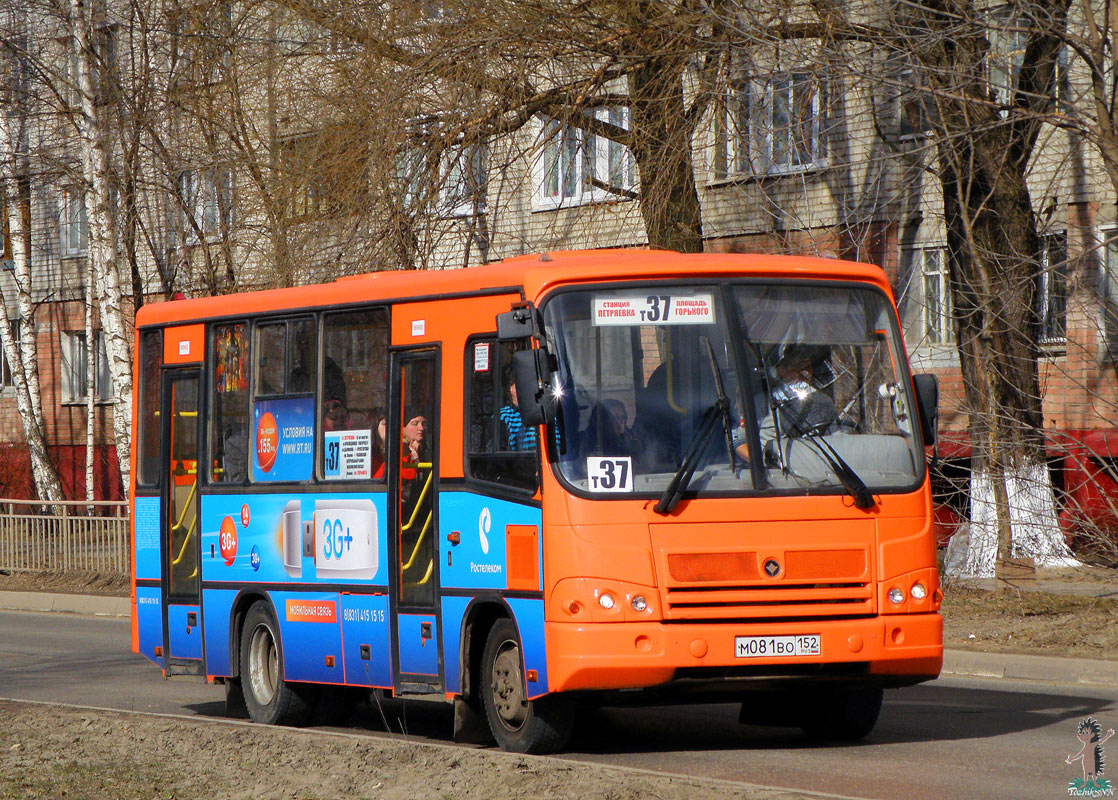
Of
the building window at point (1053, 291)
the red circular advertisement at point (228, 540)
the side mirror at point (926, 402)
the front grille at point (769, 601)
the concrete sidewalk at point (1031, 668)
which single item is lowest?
the concrete sidewalk at point (1031, 668)

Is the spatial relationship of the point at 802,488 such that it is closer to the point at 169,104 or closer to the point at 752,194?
the point at 752,194

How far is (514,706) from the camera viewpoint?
9.26m

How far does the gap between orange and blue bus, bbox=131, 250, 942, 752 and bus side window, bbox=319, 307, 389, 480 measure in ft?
0.05

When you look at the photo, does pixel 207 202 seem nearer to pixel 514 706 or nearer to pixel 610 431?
pixel 514 706

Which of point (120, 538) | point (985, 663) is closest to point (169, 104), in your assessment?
point (120, 538)

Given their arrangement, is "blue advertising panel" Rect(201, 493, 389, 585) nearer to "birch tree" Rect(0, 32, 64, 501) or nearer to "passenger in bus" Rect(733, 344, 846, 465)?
"passenger in bus" Rect(733, 344, 846, 465)

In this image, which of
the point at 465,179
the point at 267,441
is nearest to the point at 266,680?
the point at 267,441

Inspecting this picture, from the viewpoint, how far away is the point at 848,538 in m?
8.98

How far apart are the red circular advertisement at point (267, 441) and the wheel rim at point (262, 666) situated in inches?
44.3

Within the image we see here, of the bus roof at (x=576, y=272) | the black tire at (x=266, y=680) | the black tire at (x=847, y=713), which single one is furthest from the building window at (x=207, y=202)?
the black tire at (x=847, y=713)

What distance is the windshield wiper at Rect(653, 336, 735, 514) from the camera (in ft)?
28.8

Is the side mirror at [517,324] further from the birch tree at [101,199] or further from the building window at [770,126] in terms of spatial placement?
the birch tree at [101,199]

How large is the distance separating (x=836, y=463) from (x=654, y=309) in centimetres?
129

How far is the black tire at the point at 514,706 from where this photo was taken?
905cm
